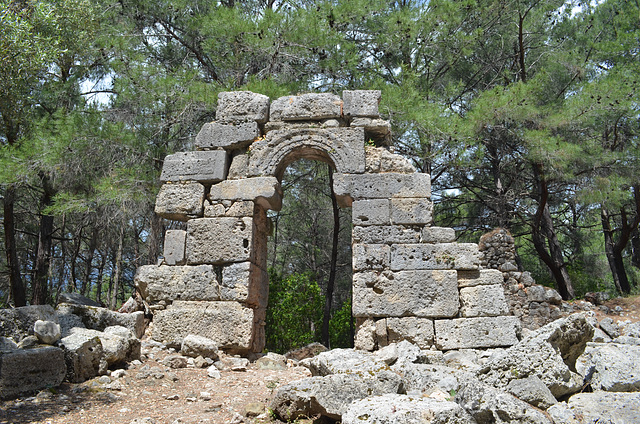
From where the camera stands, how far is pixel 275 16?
33.6 ft

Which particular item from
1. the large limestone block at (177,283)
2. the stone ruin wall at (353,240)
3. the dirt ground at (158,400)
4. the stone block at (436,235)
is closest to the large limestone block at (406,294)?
the stone ruin wall at (353,240)

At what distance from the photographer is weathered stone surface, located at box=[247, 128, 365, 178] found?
713 cm

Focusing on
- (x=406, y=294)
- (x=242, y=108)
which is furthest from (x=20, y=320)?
(x=406, y=294)

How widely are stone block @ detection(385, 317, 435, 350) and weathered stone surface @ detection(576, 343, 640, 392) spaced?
2.02 meters

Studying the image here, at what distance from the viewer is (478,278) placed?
659cm

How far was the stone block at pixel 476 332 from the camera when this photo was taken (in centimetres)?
628

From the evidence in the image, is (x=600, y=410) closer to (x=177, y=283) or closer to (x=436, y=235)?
(x=436, y=235)

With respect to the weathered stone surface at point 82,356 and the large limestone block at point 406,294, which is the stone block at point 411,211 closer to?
the large limestone block at point 406,294

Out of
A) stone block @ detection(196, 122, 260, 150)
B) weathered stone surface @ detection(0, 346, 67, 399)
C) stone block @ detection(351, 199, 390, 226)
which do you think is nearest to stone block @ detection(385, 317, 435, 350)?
stone block @ detection(351, 199, 390, 226)

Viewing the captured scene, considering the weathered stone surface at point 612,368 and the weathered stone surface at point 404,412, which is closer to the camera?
the weathered stone surface at point 404,412

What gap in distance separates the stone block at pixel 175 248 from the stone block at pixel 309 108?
2.19 metres

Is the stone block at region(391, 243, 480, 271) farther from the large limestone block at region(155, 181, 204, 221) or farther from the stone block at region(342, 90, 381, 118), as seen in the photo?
the large limestone block at region(155, 181, 204, 221)

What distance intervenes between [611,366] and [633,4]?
12126 millimetres

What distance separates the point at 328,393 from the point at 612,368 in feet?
7.46
